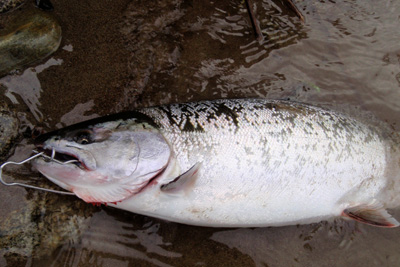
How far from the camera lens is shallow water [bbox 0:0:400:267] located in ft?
9.05

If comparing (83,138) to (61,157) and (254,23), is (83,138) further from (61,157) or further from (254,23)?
(254,23)

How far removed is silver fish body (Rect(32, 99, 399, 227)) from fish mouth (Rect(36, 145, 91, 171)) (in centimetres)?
4

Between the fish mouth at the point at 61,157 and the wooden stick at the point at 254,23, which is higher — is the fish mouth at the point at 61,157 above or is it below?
below

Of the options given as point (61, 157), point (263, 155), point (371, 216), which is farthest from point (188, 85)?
point (371, 216)

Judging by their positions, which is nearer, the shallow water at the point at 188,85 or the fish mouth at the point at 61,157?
the fish mouth at the point at 61,157

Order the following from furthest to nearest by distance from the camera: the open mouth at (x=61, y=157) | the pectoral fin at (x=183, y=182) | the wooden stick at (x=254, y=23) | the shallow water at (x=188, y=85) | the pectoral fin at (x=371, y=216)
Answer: the wooden stick at (x=254, y=23), the pectoral fin at (x=371, y=216), the shallow water at (x=188, y=85), the pectoral fin at (x=183, y=182), the open mouth at (x=61, y=157)

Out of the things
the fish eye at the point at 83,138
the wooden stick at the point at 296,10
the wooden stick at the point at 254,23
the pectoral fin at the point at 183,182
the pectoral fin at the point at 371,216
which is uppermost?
the wooden stick at the point at 296,10

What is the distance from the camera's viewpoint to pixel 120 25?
11.4ft

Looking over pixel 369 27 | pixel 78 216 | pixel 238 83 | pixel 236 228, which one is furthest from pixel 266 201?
pixel 369 27

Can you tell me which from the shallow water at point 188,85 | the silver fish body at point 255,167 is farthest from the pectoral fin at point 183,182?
the shallow water at point 188,85

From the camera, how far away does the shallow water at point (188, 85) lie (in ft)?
9.05

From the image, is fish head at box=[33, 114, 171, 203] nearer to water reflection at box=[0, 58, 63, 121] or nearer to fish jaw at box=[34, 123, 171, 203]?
fish jaw at box=[34, 123, 171, 203]

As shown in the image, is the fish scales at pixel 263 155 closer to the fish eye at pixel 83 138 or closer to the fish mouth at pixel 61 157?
the fish eye at pixel 83 138

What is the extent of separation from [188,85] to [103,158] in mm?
1486
